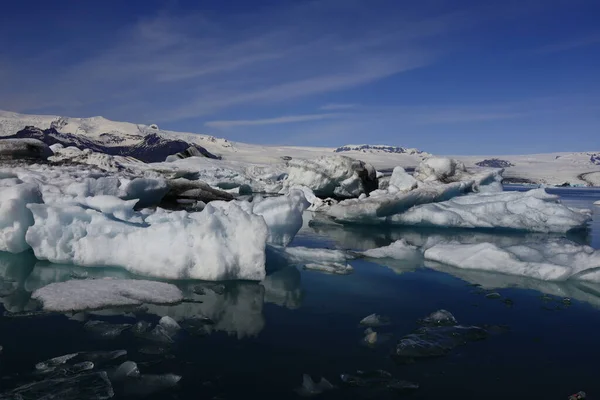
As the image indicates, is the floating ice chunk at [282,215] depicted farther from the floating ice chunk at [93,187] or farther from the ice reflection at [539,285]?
the floating ice chunk at [93,187]

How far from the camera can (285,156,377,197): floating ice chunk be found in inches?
707

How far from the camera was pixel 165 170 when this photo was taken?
18.0m

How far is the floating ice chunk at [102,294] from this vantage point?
3.33 m

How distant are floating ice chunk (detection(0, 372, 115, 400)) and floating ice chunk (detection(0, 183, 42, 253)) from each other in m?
3.51

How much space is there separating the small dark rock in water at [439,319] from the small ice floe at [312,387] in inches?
48.9

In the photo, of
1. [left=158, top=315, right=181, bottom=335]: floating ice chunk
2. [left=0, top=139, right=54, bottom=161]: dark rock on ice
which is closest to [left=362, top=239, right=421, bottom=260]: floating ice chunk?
[left=158, top=315, right=181, bottom=335]: floating ice chunk

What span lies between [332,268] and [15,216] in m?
3.54

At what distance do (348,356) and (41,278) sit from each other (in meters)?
3.13

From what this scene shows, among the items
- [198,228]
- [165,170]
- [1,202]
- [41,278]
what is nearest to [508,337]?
[198,228]

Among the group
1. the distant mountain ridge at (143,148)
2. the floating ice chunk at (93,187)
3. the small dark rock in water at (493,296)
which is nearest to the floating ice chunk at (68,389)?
the small dark rock in water at (493,296)

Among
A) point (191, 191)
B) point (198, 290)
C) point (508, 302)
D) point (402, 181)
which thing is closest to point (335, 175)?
point (402, 181)

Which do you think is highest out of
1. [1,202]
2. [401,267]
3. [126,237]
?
[1,202]

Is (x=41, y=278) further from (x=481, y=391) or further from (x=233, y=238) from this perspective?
(x=481, y=391)

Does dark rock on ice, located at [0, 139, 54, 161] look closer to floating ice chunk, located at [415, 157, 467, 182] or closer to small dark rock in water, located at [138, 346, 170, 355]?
small dark rock in water, located at [138, 346, 170, 355]
